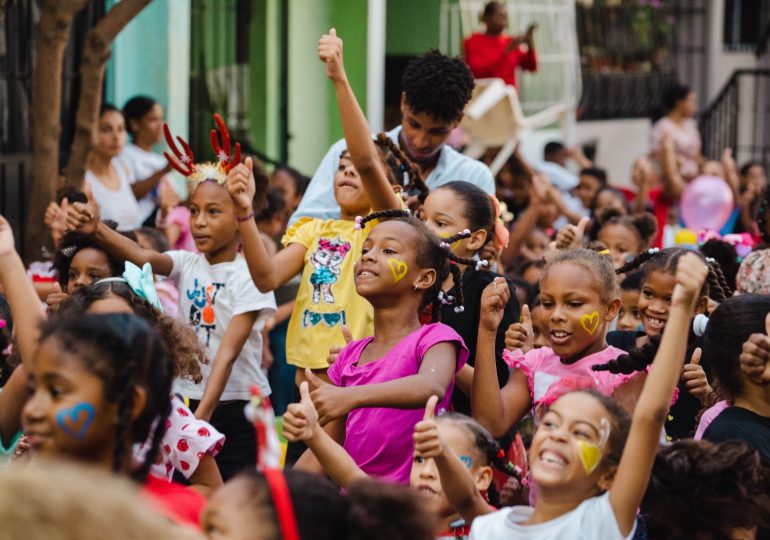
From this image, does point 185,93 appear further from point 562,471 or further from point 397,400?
point 562,471

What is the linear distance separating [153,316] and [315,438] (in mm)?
963

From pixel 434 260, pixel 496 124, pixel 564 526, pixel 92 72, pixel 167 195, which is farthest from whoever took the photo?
pixel 496 124

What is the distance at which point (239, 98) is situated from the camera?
10805mm

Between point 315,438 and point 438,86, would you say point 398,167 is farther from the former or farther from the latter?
point 315,438

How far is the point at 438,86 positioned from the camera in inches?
230

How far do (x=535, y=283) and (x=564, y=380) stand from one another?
3.10m

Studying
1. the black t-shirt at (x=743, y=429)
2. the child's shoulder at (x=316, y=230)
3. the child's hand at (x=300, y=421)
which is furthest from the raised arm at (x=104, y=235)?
the black t-shirt at (x=743, y=429)

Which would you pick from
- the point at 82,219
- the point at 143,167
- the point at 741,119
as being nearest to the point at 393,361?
the point at 82,219

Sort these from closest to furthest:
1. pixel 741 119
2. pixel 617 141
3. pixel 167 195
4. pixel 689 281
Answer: pixel 689 281 < pixel 167 195 < pixel 617 141 < pixel 741 119

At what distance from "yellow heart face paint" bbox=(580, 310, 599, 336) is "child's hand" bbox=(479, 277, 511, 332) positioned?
29 cm

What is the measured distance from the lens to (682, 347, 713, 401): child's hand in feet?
15.0

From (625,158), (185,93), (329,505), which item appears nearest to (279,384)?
(185,93)

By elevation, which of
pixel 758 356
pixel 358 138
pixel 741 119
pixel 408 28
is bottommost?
pixel 758 356

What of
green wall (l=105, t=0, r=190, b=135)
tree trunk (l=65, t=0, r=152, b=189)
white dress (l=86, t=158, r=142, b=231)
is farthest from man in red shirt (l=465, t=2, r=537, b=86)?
tree trunk (l=65, t=0, r=152, b=189)
